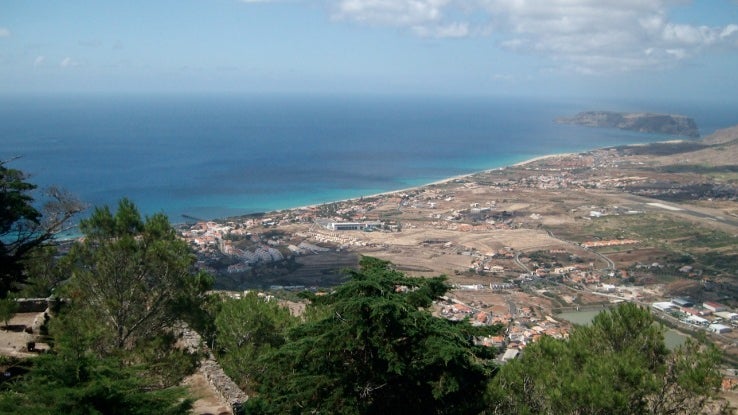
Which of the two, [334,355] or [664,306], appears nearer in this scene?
[334,355]

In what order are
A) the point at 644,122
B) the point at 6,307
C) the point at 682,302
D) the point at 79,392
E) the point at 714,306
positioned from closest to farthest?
the point at 79,392 < the point at 6,307 < the point at 714,306 < the point at 682,302 < the point at 644,122

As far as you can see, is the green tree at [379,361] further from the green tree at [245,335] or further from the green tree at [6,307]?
the green tree at [6,307]

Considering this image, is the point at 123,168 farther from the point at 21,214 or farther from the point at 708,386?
the point at 708,386

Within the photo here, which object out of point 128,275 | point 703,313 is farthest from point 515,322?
point 128,275

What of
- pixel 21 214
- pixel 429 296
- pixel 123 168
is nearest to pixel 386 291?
pixel 429 296

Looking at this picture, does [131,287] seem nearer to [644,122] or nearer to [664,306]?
[664,306]

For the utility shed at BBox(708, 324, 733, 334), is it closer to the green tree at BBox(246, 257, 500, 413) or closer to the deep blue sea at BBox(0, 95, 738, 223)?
the green tree at BBox(246, 257, 500, 413)

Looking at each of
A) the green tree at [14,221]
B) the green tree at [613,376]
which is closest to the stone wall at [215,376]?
the green tree at [14,221]
